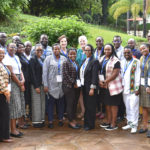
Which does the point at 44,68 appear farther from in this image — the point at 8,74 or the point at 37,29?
the point at 37,29

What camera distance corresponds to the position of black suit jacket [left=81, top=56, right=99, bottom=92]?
5.19 m

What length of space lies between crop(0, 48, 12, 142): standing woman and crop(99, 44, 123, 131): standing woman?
6.40 feet

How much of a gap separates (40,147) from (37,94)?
55.6 inches

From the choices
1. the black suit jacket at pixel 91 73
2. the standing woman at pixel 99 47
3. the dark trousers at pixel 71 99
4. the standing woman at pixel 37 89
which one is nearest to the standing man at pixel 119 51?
the standing woman at pixel 99 47

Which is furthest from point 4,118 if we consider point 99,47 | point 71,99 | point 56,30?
point 56,30

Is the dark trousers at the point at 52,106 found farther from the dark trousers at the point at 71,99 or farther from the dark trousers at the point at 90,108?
the dark trousers at the point at 90,108

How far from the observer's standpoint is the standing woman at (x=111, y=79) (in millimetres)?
5164

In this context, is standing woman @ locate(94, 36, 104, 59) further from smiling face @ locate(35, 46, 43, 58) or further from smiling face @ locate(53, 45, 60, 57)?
smiling face @ locate(35, 46, 43, 58)

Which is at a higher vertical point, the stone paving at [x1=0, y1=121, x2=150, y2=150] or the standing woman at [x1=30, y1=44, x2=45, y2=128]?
the standing woman at [x1=30, y1=44, x2=45, y2=128]

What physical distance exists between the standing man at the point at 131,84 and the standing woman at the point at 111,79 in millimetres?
150

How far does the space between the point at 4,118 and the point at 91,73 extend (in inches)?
77.0

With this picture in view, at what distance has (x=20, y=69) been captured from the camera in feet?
16.7

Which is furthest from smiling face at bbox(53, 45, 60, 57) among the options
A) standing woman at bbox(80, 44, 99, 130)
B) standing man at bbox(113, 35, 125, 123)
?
standing man at bbox(113, 35, 125, 123)

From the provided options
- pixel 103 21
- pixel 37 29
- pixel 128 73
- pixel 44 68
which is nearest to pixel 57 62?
pixel 44 68
